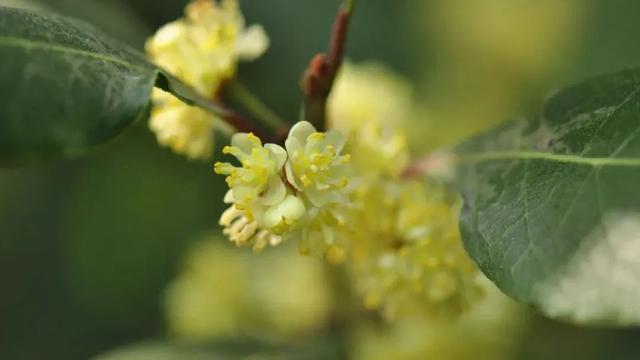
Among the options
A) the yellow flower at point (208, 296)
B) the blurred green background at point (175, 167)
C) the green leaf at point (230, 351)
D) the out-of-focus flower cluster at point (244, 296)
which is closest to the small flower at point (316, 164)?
the green leaf at point (230, 351)

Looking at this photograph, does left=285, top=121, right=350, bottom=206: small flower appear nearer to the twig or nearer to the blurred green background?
the twig

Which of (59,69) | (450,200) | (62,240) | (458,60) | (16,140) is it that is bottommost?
(16,140)

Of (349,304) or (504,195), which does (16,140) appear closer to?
(504,195)

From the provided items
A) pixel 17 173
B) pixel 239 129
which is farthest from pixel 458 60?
pixel 239 129

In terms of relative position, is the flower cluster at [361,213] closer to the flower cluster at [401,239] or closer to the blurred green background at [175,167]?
the flower cluster at [401,239]

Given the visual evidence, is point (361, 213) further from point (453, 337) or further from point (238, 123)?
point (453, 337)

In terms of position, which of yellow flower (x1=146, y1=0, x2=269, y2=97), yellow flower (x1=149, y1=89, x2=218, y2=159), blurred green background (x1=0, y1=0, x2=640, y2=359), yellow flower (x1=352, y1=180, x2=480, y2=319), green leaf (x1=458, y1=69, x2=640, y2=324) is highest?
blurred green background (x1=0, y1=0, x2=640, y2=359)

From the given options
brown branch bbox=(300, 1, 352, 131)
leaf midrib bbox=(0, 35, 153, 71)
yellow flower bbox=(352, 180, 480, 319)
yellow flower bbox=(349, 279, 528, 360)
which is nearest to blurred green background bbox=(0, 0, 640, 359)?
yellow flower bbox=(349, 279, 528, 360)
